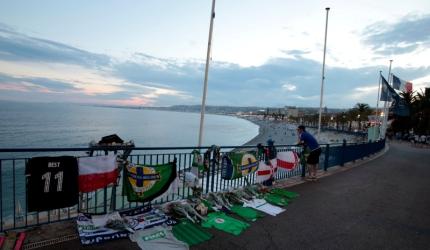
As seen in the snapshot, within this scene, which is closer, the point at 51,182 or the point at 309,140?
the point at 51,182

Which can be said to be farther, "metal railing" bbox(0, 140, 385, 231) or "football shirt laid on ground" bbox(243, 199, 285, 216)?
"football shirt laid on ground" bbox(243, 199, 285, 216)

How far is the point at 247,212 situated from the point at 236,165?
1325 mm

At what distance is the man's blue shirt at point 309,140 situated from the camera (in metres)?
9.49

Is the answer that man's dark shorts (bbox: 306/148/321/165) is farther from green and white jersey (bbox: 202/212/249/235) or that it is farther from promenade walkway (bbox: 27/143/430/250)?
green and white jersey (bbox: 202/212/249/235)

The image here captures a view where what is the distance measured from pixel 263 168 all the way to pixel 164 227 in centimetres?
378

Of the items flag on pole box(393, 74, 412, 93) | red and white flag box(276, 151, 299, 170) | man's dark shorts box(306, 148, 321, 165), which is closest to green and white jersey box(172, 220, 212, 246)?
red and white flag box(276, 151, 299, 170)

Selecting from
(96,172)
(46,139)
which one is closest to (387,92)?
(96,172)

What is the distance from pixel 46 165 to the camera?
4383 millimetres

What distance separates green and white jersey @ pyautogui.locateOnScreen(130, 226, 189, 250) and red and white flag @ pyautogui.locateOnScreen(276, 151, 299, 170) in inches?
188

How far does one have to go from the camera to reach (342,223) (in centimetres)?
595

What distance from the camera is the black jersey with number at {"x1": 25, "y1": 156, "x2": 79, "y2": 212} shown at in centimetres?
427

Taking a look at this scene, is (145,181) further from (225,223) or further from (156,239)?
(225,223)

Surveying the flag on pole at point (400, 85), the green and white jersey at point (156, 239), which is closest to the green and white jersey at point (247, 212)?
the green and white jersey at point (156, 239)

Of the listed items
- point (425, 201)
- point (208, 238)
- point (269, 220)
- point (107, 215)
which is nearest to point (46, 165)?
point (107, 215)
